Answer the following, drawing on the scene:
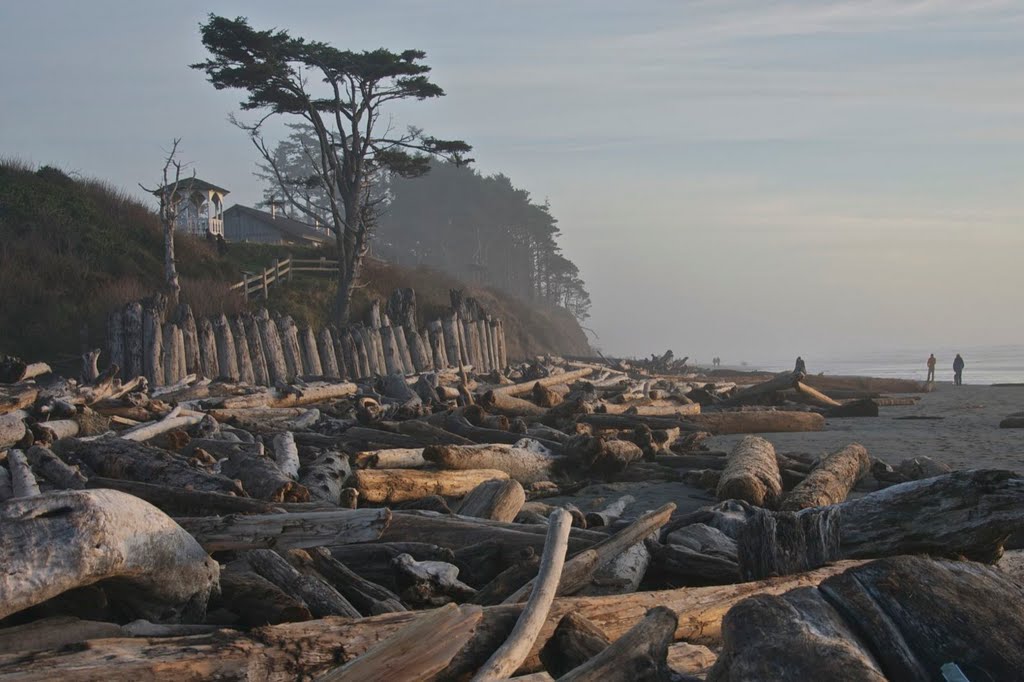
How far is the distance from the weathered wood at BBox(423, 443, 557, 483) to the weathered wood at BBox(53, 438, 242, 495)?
2.33 metres

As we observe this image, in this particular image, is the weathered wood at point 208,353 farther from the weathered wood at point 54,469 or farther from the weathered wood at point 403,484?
the weathered wood at point 403,484

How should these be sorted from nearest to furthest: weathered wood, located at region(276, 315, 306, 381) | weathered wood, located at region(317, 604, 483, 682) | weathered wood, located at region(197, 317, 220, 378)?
weathered wood, located at region(317, 604, 483, 682) → weathered wood, located at region(197, 317, 220, 378) → weathered wood, located at region(276, 315, 306, 381)

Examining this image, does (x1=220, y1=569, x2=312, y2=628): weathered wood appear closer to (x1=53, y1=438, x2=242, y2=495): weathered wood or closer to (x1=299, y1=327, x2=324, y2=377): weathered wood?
(x1=53, y1=438, x2=242, y2=495): weathered wood

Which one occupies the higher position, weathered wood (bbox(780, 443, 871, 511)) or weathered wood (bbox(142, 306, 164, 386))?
weathered wood (bbox(142, 306, 164, 386))

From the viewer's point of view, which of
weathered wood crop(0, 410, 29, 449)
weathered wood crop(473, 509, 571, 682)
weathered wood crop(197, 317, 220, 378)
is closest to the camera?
weathered wood crop(473, 509, 571, 682)

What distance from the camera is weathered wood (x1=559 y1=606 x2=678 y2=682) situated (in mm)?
2797

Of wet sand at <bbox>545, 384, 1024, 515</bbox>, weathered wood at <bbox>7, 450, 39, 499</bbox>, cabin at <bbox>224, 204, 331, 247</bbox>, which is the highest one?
cabin at <bbox>224, 204, 331, 247</bbox>

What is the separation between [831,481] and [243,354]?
45.6ft

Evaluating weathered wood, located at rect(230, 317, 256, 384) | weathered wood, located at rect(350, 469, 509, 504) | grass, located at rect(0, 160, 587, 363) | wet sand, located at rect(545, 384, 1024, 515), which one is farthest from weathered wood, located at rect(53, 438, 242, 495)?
grass, located at rect(0, 160, 587, 363)

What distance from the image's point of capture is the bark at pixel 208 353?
58.5 feet

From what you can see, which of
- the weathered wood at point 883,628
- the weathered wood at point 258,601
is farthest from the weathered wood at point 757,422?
the weathered wood at point 883,628

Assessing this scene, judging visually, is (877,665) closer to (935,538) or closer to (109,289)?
(935,538)

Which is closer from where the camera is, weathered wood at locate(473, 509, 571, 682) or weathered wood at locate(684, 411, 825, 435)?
weathered wood at locate(473, 509, 571, 682)

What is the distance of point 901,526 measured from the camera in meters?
4.02
